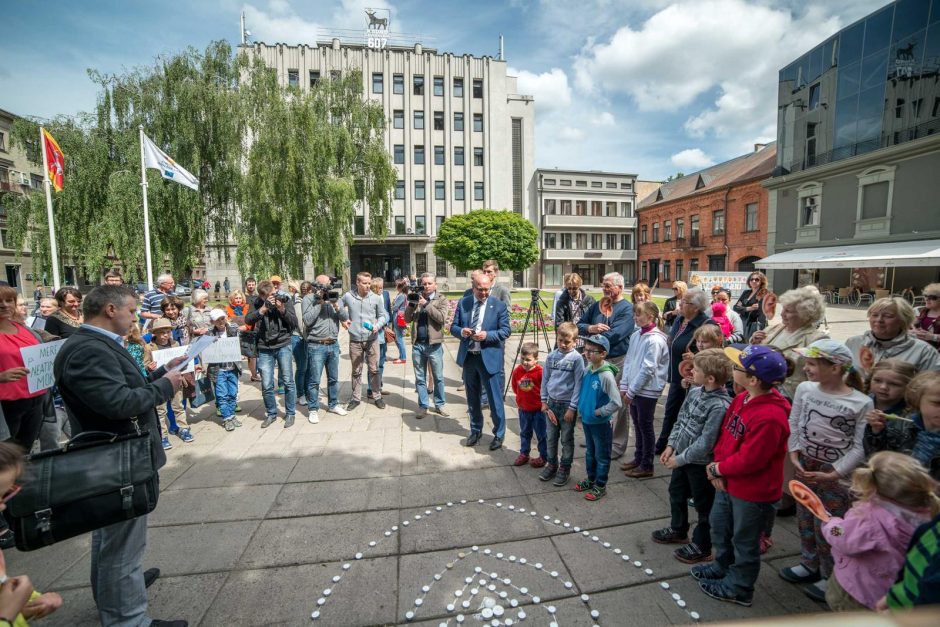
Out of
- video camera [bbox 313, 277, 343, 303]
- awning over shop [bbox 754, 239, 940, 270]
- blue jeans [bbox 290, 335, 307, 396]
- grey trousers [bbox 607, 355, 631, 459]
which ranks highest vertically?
awning over shop [bbox 754, 239, 940, 270]

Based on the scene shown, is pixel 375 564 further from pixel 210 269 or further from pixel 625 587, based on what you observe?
pixel 210 269

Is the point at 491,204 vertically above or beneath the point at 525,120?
beneath

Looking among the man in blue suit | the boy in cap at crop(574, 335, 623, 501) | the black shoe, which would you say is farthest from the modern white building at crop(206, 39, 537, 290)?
the black shoe

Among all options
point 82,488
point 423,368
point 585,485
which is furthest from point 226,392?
point 585,485

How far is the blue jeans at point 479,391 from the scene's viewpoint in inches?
199

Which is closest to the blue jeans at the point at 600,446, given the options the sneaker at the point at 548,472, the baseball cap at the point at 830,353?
the sneaker at the point at 548,472

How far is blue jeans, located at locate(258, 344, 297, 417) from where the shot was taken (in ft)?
19.8

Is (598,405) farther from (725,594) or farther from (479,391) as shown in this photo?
(479,391)

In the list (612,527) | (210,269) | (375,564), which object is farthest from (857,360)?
(210,269)

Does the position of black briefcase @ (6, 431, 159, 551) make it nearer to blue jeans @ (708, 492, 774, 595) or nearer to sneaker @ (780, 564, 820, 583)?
blue jeans @ (708, 492, 774, 595)

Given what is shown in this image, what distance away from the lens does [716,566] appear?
2.79 m

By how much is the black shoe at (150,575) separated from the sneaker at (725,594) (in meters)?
3.75

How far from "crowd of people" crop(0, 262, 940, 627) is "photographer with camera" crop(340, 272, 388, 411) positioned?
1.81 metres

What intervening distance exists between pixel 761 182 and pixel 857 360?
107ft
